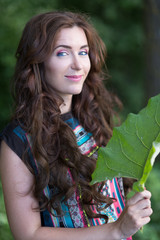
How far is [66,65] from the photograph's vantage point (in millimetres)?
2086

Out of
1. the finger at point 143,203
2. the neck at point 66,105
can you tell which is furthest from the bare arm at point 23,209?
the neck at point 66,105

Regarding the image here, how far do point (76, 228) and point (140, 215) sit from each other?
1.61 feet

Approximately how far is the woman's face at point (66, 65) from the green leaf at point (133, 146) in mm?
691

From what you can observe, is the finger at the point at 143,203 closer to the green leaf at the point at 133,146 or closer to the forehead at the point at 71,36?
the green leaf at the point at 133,146

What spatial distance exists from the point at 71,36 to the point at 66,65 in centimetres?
19

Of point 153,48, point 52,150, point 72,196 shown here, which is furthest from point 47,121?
point 153,48

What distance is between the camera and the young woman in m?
1.94

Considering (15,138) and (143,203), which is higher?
(15,138)

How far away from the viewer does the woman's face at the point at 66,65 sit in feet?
6.84

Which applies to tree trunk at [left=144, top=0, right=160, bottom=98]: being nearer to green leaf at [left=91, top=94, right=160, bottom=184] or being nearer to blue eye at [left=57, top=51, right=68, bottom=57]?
blue eye at [left=57, top=51, right=68, bottom=57]

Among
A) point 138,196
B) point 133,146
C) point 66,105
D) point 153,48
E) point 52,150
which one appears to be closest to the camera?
point 133,146

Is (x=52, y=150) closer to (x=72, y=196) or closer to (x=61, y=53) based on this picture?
(x=72, y=196)

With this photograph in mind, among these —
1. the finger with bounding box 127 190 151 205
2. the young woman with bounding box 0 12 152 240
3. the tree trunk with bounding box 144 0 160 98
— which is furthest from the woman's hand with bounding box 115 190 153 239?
the tree trunk with bounding box 144 0 160 98

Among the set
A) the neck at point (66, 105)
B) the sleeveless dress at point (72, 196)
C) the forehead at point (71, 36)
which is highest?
the forehead at point (71, 36)
